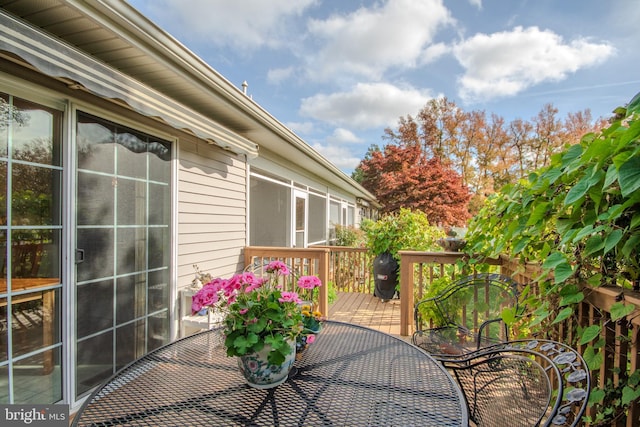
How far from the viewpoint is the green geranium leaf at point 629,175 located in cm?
98

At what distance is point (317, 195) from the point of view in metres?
8.12

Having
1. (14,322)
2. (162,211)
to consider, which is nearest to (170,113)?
(162,211)

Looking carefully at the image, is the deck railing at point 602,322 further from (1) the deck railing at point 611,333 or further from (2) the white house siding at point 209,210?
(2) the white house siding at point 209,210

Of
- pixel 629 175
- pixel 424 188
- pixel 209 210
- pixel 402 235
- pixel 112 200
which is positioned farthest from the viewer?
pixel 424 188

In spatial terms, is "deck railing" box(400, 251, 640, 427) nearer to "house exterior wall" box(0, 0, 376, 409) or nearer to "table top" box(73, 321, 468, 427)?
"table top" box(73, 321, 468, 427)

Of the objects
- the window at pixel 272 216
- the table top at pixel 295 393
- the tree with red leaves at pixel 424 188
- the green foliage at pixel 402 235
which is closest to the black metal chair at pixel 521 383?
the table top at pixel 295 393

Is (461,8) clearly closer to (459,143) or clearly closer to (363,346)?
(363,346)

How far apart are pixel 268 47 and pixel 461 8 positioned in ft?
15.1

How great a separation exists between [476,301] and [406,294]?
780mm

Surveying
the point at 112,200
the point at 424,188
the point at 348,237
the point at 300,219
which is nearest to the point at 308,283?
the point at 112,200

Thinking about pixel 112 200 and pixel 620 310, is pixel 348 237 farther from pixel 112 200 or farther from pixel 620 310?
pixel 620 310

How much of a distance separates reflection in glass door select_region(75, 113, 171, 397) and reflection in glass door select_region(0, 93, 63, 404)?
0.14m

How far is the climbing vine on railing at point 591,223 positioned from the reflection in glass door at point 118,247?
8.92ft

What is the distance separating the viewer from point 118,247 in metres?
2.39
